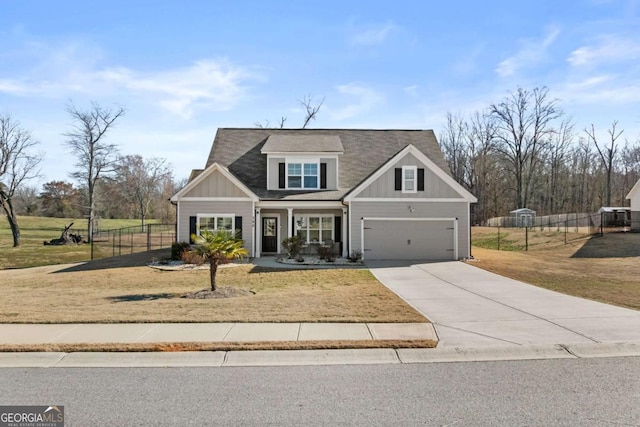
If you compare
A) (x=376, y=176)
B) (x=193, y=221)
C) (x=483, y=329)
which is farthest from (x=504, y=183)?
(x=483, y=329)

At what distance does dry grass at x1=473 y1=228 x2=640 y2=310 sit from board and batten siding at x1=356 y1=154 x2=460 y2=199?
3.80 metres

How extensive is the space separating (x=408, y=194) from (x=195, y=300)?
14070 millimetres

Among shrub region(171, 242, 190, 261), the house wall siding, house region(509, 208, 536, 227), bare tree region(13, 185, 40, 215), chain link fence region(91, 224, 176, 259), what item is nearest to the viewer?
Answer: shrub region(171, 242, 190, 261)

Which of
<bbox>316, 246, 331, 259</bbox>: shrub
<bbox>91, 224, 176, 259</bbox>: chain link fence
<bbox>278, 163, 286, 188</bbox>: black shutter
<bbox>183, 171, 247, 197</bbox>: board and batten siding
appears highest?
<bbox>278, 163, 286, 188</bbox>: black shutter

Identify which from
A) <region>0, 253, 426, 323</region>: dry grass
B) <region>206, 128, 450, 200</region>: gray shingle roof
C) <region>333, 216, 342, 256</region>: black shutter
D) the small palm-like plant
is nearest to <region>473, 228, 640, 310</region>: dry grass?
<region>0, 253, 426, 323</region>: dry grass

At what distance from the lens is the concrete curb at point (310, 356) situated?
266 inches

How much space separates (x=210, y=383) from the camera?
232 inches

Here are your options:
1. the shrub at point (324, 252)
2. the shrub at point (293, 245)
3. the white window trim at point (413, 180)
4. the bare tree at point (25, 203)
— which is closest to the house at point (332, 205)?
the white window trim at point (413, 180)

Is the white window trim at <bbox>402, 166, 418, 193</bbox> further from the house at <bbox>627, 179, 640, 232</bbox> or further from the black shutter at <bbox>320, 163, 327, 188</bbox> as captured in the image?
the house at <bbox>627, 179, 640, 232</bbox>

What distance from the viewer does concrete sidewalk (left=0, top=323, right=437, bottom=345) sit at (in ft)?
25.5

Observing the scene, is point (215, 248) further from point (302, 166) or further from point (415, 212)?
point (302, 166)

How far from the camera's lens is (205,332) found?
8.23 m

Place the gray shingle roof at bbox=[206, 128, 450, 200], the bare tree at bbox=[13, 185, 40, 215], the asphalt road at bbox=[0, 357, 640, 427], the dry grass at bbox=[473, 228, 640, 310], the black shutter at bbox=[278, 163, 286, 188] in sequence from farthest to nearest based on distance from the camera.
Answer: the bare tree at bbox=[13, 185, 40, 215]
the gray shingle roof at bbox=[206, 128, 450, 200]
the black shutter at bbox=[278, 163, 286, 188]
the dry grass at bbox=[473, 228, 640, 310]
the asphalt road at bbox=[0, 357, 640, 427]

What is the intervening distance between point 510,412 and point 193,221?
65.2ft
